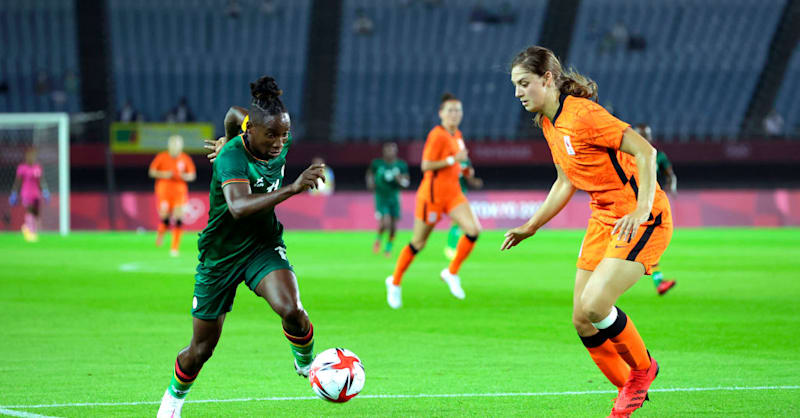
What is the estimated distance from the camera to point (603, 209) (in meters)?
5.92

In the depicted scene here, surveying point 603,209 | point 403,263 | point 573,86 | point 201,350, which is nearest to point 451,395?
point 603,209

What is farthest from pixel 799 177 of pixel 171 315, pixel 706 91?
pixel 171 315

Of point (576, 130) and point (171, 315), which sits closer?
point (576, 130)

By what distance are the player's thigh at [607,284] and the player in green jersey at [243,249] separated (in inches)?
61.3

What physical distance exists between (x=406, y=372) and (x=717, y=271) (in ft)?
35.8

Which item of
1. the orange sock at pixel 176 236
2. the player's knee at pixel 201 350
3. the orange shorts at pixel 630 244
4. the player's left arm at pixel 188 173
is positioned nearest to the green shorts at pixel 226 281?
the player's knee at pixel 201 350

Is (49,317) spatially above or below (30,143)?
above

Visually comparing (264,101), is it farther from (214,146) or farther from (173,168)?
(173,168)

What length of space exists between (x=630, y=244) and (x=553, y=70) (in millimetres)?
1069

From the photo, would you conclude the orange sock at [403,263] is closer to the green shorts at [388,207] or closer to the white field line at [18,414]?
the white field line at [18,414]

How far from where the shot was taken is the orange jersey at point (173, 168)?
22.0 meters

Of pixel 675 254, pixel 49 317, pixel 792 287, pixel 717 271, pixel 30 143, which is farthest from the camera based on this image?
pixel 30 143

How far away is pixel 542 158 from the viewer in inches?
1404

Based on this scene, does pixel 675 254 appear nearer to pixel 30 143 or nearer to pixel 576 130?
pixel 576 130
